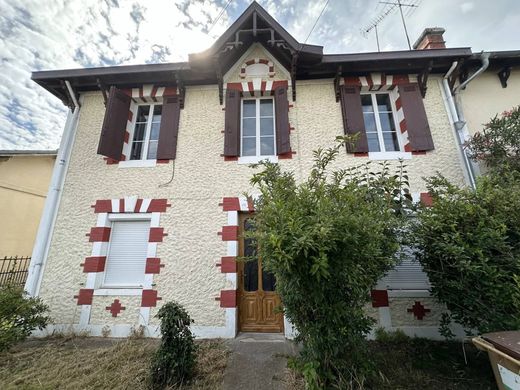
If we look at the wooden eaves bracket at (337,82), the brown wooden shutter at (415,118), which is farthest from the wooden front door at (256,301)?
the brown wooden shutter at (415,118)

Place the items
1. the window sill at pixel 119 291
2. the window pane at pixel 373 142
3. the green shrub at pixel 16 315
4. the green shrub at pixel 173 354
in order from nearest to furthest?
Answer: the green shrub at pixel 173 354
the green shrub at pixel 16 315
the window sill at pixel 119 291
the window pane at pixel 373 142

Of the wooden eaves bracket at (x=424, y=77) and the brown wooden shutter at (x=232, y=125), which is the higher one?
the wooden eaves bracket at (x=424, y=77)

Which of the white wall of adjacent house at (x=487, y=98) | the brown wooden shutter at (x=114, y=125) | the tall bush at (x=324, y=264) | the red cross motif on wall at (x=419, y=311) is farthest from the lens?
the white wall of adjacent house at (x=487, y=98)

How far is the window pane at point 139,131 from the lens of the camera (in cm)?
568

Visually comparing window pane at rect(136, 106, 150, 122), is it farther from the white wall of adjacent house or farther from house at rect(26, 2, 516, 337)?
the white wall of adjacent house

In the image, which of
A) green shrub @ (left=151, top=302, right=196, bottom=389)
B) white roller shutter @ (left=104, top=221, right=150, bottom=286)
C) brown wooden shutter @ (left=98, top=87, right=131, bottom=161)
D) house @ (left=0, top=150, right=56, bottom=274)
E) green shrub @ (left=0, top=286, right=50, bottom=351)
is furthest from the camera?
house @ (left=0, top=150, right=56, bottom=274)

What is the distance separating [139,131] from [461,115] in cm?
776

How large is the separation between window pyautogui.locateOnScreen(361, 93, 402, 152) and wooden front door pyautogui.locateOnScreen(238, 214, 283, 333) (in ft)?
11.8

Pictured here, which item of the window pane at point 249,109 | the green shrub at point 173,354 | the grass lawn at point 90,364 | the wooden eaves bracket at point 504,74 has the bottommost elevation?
the grass lawn at point 90,364

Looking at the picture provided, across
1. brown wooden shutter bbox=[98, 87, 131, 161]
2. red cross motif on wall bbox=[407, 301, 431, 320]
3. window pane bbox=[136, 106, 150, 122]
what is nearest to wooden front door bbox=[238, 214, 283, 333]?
red cross motif on wall bbox=[407, 301, 431, 320]

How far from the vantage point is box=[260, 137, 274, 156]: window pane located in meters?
5.37

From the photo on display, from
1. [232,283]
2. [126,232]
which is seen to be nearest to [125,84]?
[126,232]

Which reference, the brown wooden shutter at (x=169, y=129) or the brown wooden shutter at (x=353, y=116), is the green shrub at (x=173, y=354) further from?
the brown wooden shutter at (x=353, y=116)

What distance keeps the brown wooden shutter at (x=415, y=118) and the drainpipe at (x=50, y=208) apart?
7.93 metres
